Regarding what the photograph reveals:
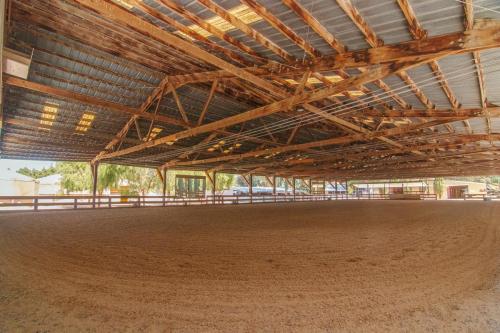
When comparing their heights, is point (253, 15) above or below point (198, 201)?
above

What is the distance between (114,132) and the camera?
42.1 feet

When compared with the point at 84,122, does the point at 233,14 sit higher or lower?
higher

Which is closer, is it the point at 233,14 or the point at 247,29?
the point at 233,14

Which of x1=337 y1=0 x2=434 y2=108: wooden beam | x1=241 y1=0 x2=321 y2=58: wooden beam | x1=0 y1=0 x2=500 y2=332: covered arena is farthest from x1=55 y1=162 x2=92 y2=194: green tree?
x1=337 y1=0 x2=434 y2=108: wooden beam

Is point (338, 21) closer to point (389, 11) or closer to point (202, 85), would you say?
point (389, 11)

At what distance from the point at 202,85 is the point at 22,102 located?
20.8ft

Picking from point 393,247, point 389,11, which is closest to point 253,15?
point 389,11

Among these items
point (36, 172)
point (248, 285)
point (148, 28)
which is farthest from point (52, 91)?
point (36, 172)

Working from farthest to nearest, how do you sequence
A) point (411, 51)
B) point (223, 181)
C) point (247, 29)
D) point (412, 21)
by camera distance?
point (223, 181) < point (247, 29) < point (411, 51) < point (412, 21)

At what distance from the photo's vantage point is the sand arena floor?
252 centimetres

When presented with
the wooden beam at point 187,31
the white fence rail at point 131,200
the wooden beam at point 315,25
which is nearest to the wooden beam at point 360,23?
the wooden beam at point 315,25

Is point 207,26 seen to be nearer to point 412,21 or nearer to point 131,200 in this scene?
point 412,21

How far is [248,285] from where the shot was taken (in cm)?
336

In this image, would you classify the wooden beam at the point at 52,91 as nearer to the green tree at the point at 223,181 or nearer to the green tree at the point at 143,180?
the green tree at the point at 143,180
